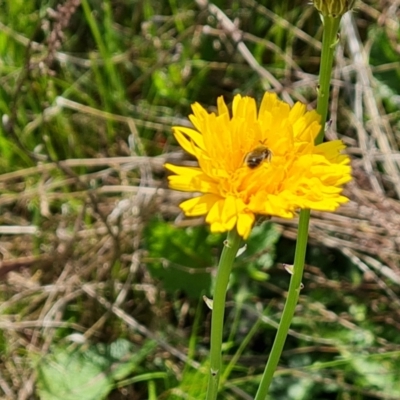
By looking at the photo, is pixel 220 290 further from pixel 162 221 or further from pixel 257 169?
pixel 162 221

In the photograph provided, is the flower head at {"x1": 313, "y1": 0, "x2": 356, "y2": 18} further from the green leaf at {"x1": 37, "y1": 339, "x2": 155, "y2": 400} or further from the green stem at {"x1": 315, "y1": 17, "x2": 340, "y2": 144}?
the green leaf at {"x1": 37, "y1": 339, "x2": 155, "y2": 400}

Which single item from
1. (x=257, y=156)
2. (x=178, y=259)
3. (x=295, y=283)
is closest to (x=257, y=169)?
(x=257, y=156)

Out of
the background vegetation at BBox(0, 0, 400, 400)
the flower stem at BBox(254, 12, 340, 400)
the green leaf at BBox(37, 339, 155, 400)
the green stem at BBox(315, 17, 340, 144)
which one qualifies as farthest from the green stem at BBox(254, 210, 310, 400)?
the green leaf at BBox(37, 339, 155, 400)

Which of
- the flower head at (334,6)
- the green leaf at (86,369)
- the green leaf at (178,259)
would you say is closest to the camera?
the flower head at (334,6)

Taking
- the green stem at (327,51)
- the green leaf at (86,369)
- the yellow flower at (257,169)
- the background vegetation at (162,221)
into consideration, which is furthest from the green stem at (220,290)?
the green leaf at (86,369)

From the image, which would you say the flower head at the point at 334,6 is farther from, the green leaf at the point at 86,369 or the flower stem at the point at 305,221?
the green leaf at the point at 86,369

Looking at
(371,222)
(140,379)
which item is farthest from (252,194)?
(371,222)
